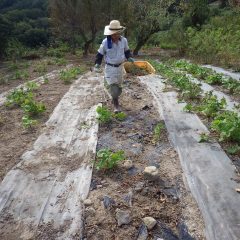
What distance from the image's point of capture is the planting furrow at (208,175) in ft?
10.8

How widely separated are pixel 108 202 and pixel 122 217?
1.07ft

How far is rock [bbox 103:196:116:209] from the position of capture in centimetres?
369

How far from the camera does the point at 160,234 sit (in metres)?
3.27

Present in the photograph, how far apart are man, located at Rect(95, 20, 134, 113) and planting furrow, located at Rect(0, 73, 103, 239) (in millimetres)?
765

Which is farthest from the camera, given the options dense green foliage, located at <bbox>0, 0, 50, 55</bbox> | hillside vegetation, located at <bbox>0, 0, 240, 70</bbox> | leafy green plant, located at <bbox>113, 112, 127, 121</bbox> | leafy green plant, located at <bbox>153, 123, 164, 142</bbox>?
dense green foliage, located at <bbox>0, 0, 50, 55</bbox>

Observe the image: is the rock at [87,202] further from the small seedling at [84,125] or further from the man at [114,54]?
the man at [114,54]

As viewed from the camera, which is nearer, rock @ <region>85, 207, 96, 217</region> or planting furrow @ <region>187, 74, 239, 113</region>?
rock @ <region>85, 207, 96, 217</region>

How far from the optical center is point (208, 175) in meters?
4.16

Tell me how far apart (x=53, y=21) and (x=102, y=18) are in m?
2.77

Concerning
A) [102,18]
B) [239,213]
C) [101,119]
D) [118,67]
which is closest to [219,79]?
[118,67]

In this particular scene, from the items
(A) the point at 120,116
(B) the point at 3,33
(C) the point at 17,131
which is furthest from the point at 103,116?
(B) the point at 3,33

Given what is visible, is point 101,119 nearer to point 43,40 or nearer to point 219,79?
point 219,79

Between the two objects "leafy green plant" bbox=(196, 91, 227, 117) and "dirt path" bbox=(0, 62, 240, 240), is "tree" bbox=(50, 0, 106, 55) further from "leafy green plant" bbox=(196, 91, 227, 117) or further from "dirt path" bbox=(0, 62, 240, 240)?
"leafy green plant" bbox=(196, 91, 227, 117)

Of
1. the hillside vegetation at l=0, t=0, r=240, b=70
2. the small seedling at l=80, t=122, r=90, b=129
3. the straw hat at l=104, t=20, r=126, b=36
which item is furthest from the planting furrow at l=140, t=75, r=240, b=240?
the hillside vegetation at l=0, t=0, r=240, b=70
